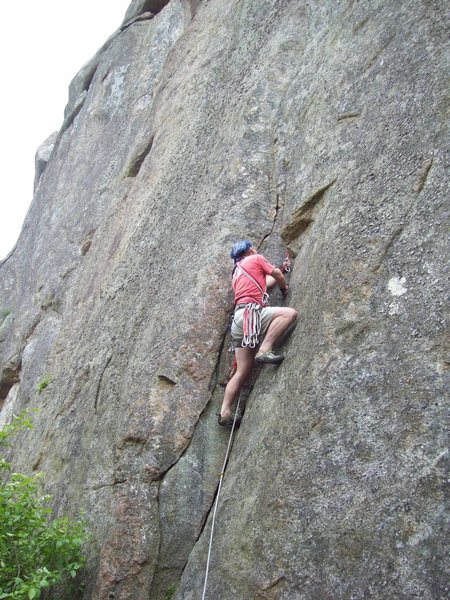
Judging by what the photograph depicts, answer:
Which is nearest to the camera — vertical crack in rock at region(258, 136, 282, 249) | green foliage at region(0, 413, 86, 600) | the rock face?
the rock face

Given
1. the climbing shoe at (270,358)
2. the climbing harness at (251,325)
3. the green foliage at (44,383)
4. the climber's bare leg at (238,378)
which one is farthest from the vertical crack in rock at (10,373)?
the climbing shoe at (270,358)

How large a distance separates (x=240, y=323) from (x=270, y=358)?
35.4 inches

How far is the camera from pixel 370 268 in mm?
6156

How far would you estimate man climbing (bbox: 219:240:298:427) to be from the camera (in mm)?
7059

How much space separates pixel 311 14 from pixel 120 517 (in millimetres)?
7755

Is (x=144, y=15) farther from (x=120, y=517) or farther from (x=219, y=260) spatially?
(x=120, y=517)

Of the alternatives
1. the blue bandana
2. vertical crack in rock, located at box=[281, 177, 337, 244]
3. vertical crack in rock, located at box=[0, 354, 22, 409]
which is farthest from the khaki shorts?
vertical crack in rock, located at box=[0, 354, 22, 409]

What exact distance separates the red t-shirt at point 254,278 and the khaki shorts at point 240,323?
0.52ft

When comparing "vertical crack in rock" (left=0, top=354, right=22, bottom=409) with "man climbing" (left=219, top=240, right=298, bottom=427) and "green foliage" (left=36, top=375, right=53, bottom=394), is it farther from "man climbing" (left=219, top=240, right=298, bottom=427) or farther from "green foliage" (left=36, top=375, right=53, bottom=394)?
"man climbing" (left=219, top=240, right=298, bottom=427)

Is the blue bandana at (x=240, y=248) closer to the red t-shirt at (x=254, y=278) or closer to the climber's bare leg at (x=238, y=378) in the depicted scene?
the red t-shirt at (x=254, y=278)

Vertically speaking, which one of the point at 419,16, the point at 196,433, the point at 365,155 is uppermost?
the point at 419,16

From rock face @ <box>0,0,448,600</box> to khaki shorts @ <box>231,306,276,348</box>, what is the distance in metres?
0.34

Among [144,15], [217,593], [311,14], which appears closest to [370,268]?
[217,593]

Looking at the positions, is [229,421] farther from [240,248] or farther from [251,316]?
[240,248]
